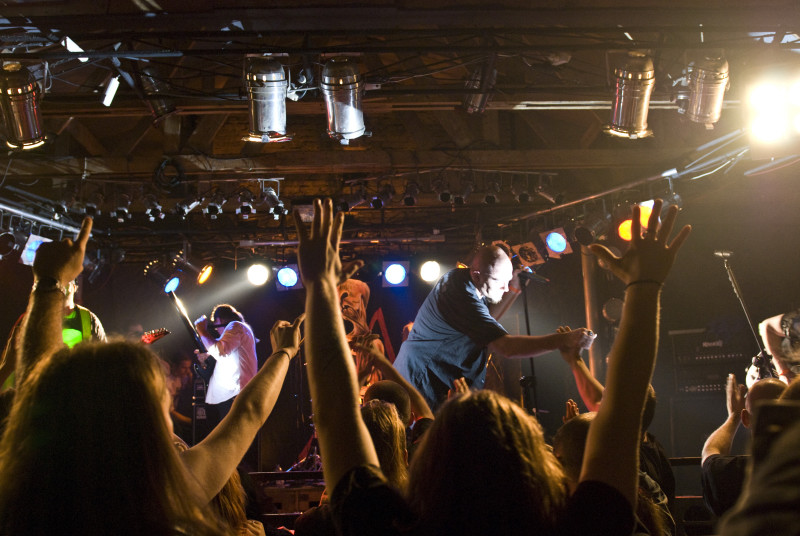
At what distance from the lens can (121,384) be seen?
1.15m

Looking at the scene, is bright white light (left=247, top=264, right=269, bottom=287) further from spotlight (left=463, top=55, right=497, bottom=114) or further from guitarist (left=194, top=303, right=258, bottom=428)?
spotlight (left=463, top=55, right=497, bottom=114)

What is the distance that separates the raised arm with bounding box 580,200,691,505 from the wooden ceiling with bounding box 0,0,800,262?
126 inches

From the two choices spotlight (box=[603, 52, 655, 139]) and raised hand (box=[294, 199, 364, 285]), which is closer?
raised hand (box=[294, 199, 364, 285])

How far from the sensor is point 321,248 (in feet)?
4.47

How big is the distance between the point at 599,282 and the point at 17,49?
754cm

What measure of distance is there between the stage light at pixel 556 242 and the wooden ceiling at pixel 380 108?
0.31 m

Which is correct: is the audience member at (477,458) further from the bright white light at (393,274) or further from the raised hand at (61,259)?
the bright white light at (393,274)

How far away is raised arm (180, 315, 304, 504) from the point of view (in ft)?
4.61

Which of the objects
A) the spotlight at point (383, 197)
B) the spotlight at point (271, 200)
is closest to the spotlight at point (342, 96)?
the spotlight at point (383, 197)

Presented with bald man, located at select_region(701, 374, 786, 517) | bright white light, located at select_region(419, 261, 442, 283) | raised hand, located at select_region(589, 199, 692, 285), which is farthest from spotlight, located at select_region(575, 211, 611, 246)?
raised hand, located at select_region(589, 199, 692, 285)

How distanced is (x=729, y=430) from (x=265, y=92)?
3.53 metres

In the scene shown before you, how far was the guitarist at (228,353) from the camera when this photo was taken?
8.57 m

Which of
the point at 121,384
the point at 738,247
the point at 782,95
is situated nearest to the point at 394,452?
the point at 121,384

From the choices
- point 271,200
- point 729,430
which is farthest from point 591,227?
point 729,430
